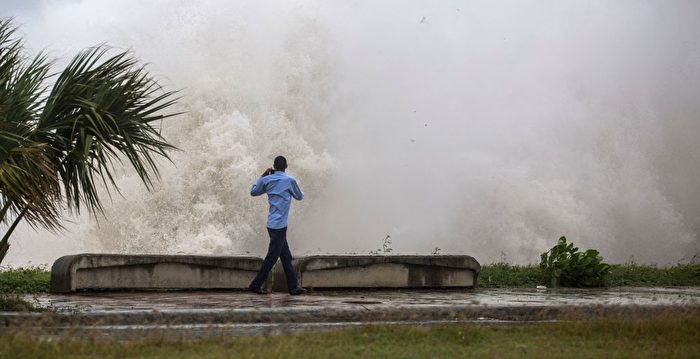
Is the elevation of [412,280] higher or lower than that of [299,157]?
lower

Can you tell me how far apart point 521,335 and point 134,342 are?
2.85 m

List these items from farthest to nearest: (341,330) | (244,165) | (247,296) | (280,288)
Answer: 1. (244,165)
2. (280,288)
3. (247,296)
4. (341,330)

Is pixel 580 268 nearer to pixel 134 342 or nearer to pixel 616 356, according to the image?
pixel 616 356

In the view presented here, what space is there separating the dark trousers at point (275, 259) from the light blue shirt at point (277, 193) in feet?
0.37

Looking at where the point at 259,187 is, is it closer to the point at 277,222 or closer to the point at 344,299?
the point at 277,222

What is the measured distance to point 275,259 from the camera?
11.5 meters

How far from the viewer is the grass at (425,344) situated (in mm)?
6039

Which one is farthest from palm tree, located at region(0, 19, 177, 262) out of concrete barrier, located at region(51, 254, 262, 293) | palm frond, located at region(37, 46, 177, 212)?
concrete barrier, located at region(51, 254, 262, 293)

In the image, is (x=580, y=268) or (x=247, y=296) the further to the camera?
(x=580, y=268)

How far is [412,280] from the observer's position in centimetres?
1298

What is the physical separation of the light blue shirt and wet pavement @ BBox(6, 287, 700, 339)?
0.90 meters

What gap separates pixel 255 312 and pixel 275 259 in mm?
3001

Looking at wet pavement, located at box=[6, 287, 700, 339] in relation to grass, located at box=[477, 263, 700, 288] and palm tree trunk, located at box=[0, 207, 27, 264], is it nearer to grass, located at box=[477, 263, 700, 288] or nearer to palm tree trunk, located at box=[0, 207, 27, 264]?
palm tree trunk, located at box=[0, 207, 27, 264]

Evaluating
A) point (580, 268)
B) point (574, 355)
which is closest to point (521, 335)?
point (574, 355)
